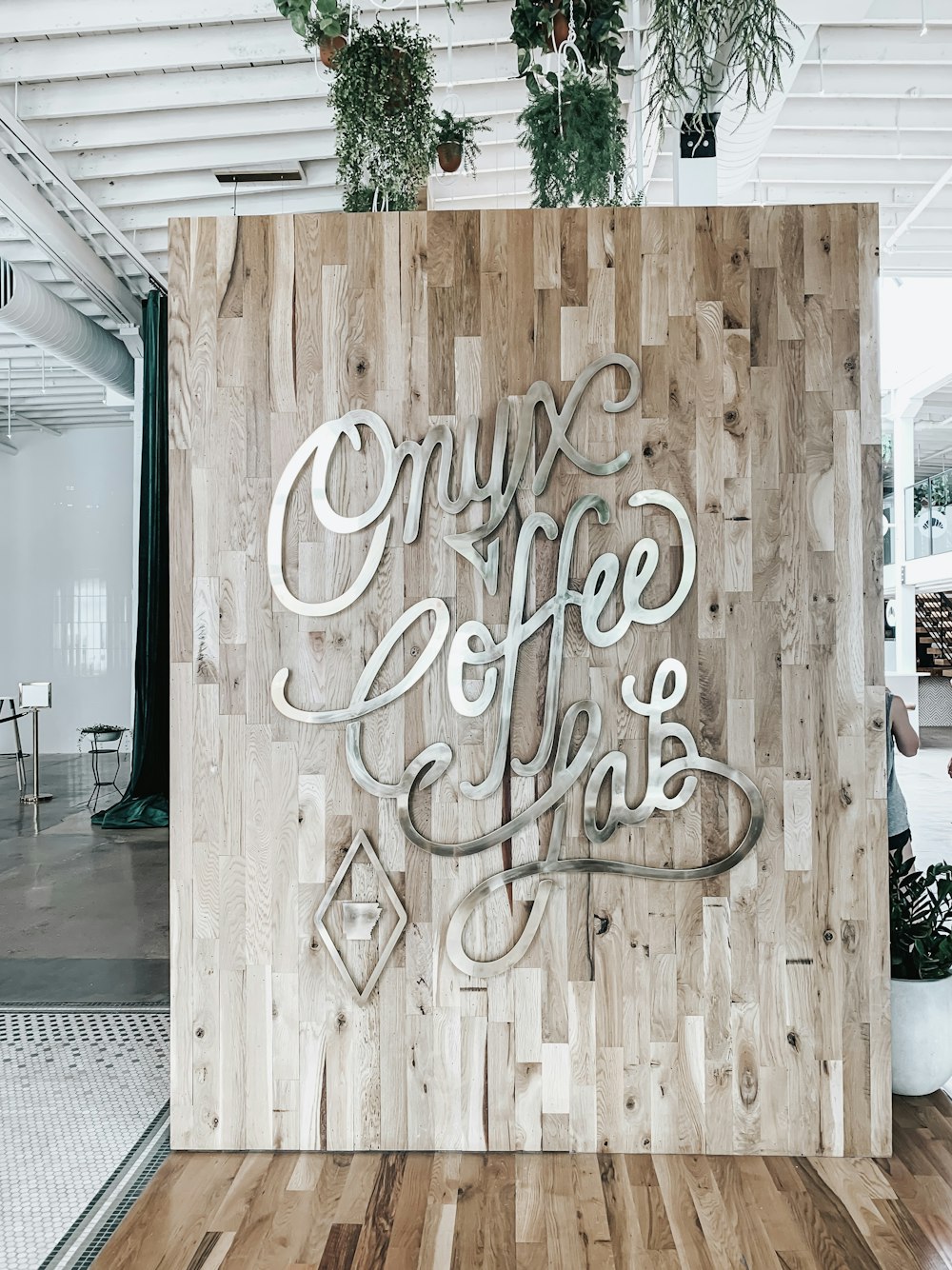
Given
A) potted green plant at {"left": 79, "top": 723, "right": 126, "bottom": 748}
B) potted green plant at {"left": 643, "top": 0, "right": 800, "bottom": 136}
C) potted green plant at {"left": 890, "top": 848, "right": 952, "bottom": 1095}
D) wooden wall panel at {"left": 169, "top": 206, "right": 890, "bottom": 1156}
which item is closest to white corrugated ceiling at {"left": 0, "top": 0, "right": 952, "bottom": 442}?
potted green plant at {"left": 643, "top": 0, "right": 800, "bottom": 136}

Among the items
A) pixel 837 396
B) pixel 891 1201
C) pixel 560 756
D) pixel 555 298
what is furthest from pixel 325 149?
pixel 891 1201

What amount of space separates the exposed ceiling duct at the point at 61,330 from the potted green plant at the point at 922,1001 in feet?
21.5

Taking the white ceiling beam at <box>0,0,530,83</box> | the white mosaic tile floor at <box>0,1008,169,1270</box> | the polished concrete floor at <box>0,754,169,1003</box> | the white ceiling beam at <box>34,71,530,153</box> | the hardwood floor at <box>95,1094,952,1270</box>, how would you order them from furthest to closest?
the white ceiling beam at <box>34,71,530,153</box> → the white ceiling beam at <box>0,0,530,83</box> → the polished concrete floor at <box>0,754,169,1003</box> → the white mosaic tile floor at <box>0,1008,169,1270</box> → the hardwood floor at <box>95,1094,952,1270</box>

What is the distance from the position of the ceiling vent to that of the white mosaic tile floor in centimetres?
475

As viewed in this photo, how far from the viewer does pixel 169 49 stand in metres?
4.75

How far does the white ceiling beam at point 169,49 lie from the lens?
4676 millimetres

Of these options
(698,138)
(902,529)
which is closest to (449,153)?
(698,138)

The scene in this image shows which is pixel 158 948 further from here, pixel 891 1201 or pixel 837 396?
pixel 837 396

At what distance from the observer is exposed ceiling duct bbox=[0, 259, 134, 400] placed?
6543mm

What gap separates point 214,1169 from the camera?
2588 mm

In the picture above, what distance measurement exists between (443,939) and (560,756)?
24.0 inches

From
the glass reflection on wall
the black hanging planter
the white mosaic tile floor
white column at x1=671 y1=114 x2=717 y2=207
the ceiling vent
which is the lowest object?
the white mosaic tile floor

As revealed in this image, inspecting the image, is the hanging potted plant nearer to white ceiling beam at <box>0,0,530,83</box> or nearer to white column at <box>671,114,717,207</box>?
white column at <box>671,114,717,207</box>

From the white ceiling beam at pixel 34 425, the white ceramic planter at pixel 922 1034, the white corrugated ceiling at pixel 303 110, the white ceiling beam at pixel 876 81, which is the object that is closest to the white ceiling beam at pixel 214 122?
the white corrugated ceiling at pixel 303 110
